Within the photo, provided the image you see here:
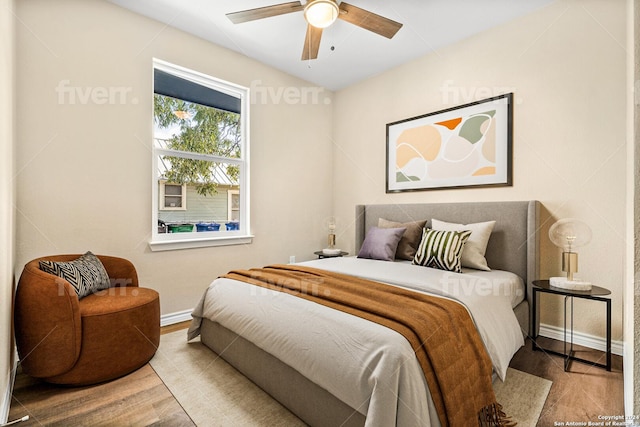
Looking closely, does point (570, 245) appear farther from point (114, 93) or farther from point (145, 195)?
point (114, 93)

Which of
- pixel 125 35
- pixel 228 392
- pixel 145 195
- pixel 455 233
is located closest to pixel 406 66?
pixel 455 233

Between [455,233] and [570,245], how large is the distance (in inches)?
31.6

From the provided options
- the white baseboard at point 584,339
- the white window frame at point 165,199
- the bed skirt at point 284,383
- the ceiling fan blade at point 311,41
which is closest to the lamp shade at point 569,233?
the white baseboard at point 584,339

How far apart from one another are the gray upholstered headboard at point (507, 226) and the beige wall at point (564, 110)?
6.1 inches

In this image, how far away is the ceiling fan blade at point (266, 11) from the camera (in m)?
2.18

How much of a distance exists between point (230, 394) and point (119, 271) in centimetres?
137

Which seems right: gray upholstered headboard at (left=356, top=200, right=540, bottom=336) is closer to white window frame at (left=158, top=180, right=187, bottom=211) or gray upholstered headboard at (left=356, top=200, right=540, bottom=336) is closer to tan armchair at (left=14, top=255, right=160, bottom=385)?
white window frame at (left=158, top=180, right=187, bottom=211)

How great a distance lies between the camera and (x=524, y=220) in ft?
8.94

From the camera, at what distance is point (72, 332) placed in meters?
1.83

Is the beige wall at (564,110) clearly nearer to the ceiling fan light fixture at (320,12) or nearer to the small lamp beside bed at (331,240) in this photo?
the small lamp beside bed at (331,240)

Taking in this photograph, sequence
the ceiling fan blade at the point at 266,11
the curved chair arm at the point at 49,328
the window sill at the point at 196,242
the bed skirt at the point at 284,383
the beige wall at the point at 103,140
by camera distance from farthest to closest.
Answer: the window sill at the point at 196,242 < the beige wall at the point at 103,140 < the ceiling fan blade at the point at 266,11 < the curved chair arm at the point at 49,328 < the bed skirt at the point at 284,383

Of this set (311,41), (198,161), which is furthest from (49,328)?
(311,41)

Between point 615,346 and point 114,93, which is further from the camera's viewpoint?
point 114,93

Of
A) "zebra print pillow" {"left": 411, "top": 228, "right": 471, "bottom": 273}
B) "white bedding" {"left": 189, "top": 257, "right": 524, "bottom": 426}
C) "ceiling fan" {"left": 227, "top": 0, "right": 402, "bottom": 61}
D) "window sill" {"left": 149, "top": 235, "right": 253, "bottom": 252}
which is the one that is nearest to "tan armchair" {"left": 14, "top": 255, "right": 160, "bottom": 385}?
"white bedding" {"left": 189, "top": 257, "right": 524, "bottom": 426}
